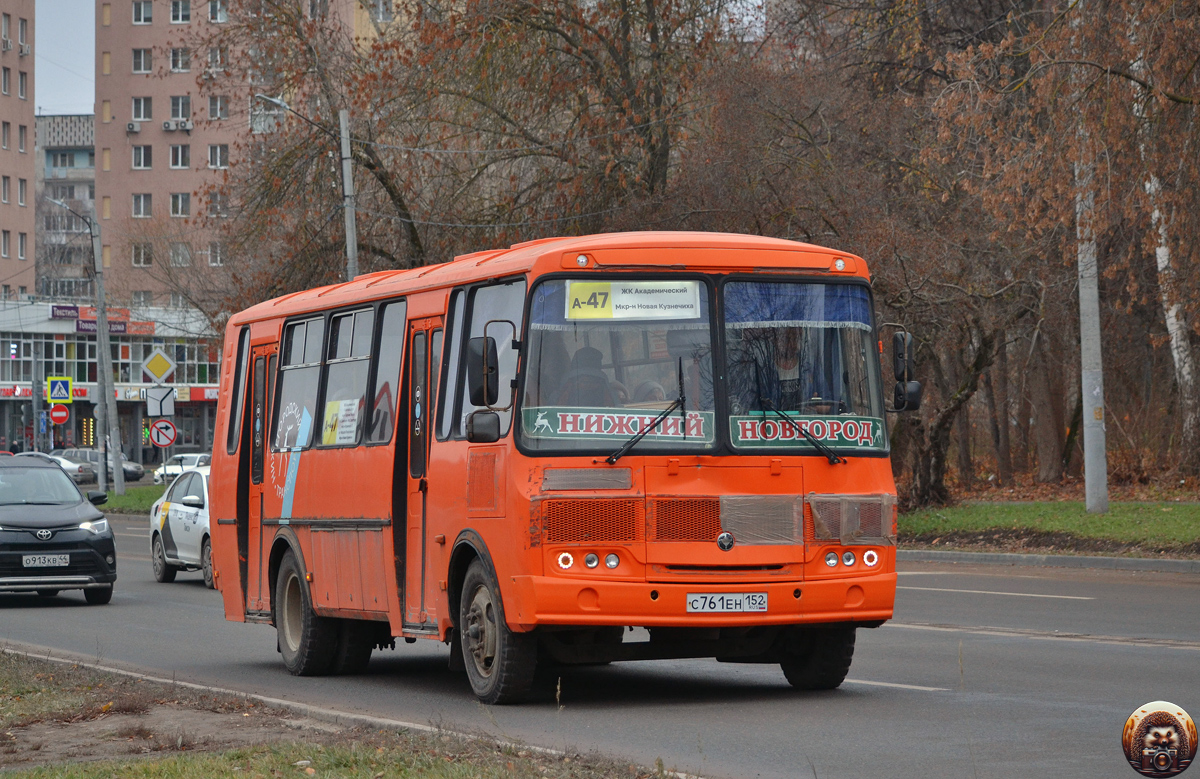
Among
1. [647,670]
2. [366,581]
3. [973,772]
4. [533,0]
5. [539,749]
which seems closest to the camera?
[973,772]

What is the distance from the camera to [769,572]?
10.1 m

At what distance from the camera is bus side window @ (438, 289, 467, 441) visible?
440 inches

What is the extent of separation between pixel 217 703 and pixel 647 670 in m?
3.82

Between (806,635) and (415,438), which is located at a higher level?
(415,438)

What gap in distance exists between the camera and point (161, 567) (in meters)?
25.1

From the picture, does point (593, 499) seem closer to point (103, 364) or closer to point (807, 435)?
point (807, 435)

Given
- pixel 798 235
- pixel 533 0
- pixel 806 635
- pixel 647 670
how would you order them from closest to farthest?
pixel 806 635 < pixel 647 670 < pixel 798 235 < pixel 533 0

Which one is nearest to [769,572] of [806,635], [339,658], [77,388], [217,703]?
[806,635]

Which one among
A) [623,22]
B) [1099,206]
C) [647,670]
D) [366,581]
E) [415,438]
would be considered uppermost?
[623,22]

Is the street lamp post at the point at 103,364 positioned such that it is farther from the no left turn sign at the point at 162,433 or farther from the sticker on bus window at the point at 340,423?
the sticker on bus window at the point at 340,423

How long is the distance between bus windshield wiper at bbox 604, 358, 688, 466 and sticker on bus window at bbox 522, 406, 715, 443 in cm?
2

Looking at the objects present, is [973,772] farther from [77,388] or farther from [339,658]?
[77,388]
